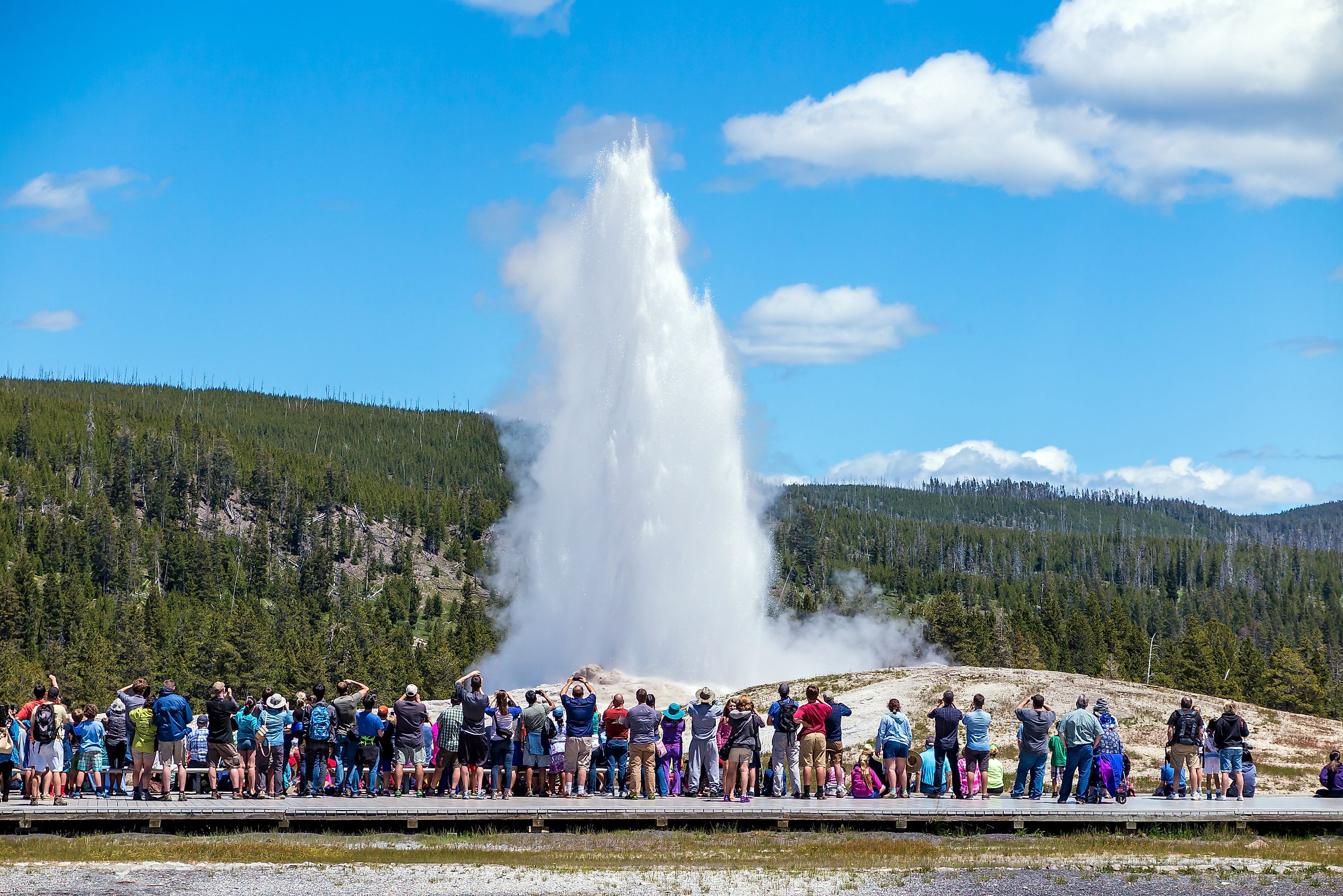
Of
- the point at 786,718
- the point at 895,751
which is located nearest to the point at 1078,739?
the point at 895,751

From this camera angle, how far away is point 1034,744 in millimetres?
20922

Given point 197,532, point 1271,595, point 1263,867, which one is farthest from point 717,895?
point 1271,595

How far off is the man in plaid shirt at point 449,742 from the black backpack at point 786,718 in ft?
14.5

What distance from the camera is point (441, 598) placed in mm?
148000

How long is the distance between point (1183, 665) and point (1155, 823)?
7484 centimetres

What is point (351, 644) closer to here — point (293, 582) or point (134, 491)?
point (293, 582)

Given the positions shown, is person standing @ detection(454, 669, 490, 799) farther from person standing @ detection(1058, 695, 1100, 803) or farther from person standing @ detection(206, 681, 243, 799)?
person standing @ detection(1058, 695, 1100, 803)

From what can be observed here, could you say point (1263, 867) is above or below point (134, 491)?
below

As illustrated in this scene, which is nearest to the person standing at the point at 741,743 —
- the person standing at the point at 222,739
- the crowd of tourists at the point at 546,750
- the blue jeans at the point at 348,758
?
the crowd of tourists at the point at 546,750

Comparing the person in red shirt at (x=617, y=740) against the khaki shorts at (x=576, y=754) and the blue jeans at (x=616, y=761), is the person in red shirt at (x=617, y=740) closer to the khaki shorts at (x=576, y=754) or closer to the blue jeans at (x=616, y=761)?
the blue jeans at (x=616, y=761)

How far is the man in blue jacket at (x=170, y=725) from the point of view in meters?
20.2

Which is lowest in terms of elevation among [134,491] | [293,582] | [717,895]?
[717,895]

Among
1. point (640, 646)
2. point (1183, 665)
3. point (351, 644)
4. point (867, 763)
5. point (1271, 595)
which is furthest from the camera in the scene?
point (1271, 595)

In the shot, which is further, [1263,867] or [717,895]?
[1263,867]
